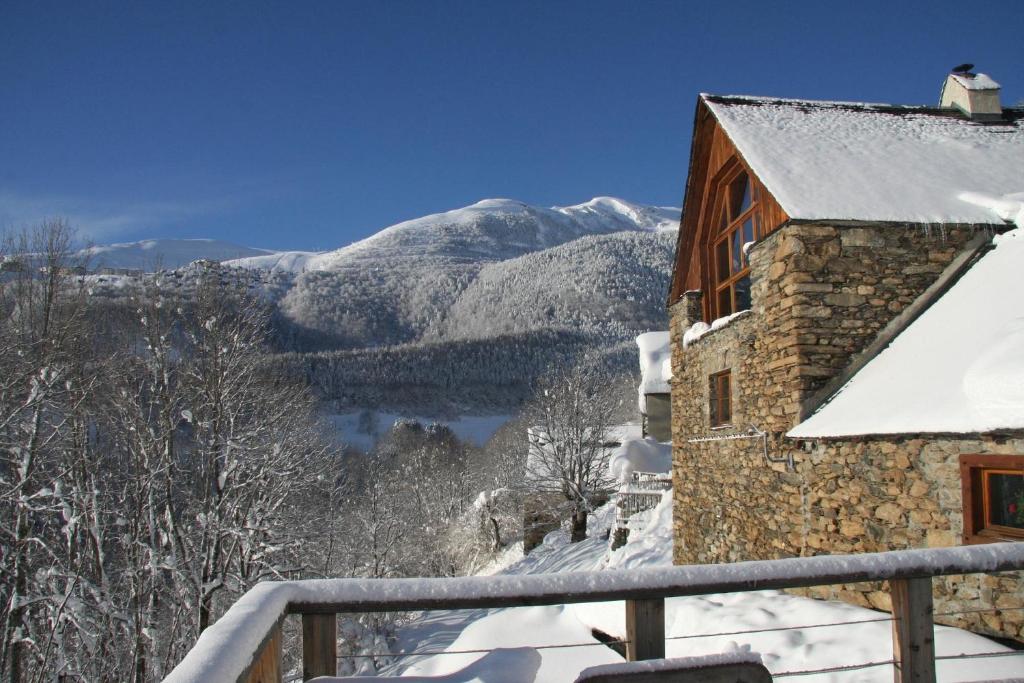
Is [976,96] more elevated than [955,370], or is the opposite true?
[976,96]

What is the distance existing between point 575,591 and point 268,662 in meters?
1.03

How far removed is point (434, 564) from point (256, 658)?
104 feet

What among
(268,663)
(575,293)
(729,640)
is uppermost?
(575,293)

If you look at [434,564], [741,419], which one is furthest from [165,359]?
[434,564]

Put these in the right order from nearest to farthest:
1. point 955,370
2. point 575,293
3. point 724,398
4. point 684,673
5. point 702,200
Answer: point 684,673 < point 955,370 < point 724,398 < point 702,200 < point 575,293

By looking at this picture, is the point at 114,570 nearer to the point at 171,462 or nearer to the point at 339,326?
the point at 171,462

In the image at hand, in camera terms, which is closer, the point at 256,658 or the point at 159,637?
the point at 256,658

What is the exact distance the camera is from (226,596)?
51.3 ft

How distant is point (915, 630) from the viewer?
2.51 metres

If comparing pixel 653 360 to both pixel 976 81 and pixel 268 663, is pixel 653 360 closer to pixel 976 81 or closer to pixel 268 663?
pixel 976 81

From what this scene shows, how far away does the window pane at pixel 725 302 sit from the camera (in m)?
10.3

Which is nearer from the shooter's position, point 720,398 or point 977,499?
point 977,499

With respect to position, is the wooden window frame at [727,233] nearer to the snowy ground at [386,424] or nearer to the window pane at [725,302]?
the window pane at [725,302]

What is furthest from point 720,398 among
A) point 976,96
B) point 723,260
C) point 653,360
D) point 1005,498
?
point 653,360
